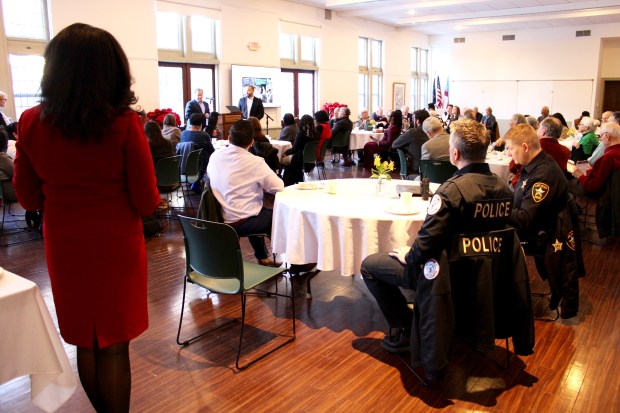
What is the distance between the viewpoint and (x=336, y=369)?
2.87m

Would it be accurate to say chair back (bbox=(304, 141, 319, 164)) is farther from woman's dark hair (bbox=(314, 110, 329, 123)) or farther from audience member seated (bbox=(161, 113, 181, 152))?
audience member seated (bbox=(161, 113, 181, 152))

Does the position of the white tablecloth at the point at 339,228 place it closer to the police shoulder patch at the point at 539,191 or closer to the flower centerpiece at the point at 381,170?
the flower centerpiece at the point at 381,170

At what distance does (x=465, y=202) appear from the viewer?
7.87 feet

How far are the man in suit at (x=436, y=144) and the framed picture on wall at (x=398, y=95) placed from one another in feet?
41.7

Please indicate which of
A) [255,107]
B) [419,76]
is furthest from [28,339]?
[419,76]

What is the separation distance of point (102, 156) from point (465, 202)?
5.09 feet

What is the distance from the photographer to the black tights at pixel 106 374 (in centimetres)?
191

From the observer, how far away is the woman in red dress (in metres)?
1.62

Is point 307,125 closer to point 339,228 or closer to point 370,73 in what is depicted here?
point 339,228

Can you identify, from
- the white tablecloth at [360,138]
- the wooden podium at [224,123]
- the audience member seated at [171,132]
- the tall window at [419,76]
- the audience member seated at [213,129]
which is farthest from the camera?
the tall window at [419,76]

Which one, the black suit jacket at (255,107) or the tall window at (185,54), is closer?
the tall window at (185,54)

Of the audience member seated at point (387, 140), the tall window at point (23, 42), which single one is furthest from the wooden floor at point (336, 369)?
the tall window at point (23, 42)

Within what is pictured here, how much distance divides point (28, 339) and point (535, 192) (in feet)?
9.32

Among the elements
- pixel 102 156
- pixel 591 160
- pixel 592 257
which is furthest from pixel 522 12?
pixel 102 156
